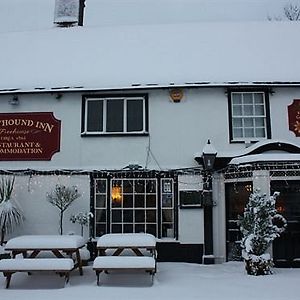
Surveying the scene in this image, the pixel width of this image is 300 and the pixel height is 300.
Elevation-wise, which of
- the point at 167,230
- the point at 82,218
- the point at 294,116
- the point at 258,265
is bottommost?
the point at 258,265

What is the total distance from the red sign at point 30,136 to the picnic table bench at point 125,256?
385 centimetres

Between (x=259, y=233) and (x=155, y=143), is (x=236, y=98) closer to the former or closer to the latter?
(x=155, y=143)

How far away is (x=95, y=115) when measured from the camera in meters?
13.1

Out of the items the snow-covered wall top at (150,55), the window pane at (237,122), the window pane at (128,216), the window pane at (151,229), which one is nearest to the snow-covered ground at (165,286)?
the window pane at (151,229)

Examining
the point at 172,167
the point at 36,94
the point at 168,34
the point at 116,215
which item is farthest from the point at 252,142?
the point at 36,94

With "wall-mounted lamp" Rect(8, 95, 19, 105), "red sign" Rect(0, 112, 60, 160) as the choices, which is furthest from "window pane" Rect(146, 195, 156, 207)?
"wall-mounted lamp" Rect(8, 95, 19, 105)

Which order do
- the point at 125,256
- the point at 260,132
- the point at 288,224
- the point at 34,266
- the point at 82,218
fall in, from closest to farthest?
the point at 34,266
the point at 125,256
the point at 288,224
the point at 82,218
the point at 260,132

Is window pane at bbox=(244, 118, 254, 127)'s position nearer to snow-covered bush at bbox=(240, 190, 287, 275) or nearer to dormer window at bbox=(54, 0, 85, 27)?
snow-covered bush at bbox=(240, 190, 287, 275)

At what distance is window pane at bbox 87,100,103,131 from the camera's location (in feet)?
42.6

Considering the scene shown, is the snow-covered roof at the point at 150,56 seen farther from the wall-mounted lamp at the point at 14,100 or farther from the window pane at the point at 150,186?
the window pane at the point at 150,186

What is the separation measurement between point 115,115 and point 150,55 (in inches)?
104

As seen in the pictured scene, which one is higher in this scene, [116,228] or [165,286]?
[116,228]

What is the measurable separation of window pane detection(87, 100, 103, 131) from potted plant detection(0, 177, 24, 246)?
272 cm

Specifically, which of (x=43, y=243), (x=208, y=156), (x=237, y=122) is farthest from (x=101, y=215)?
(x=237, y=122)
